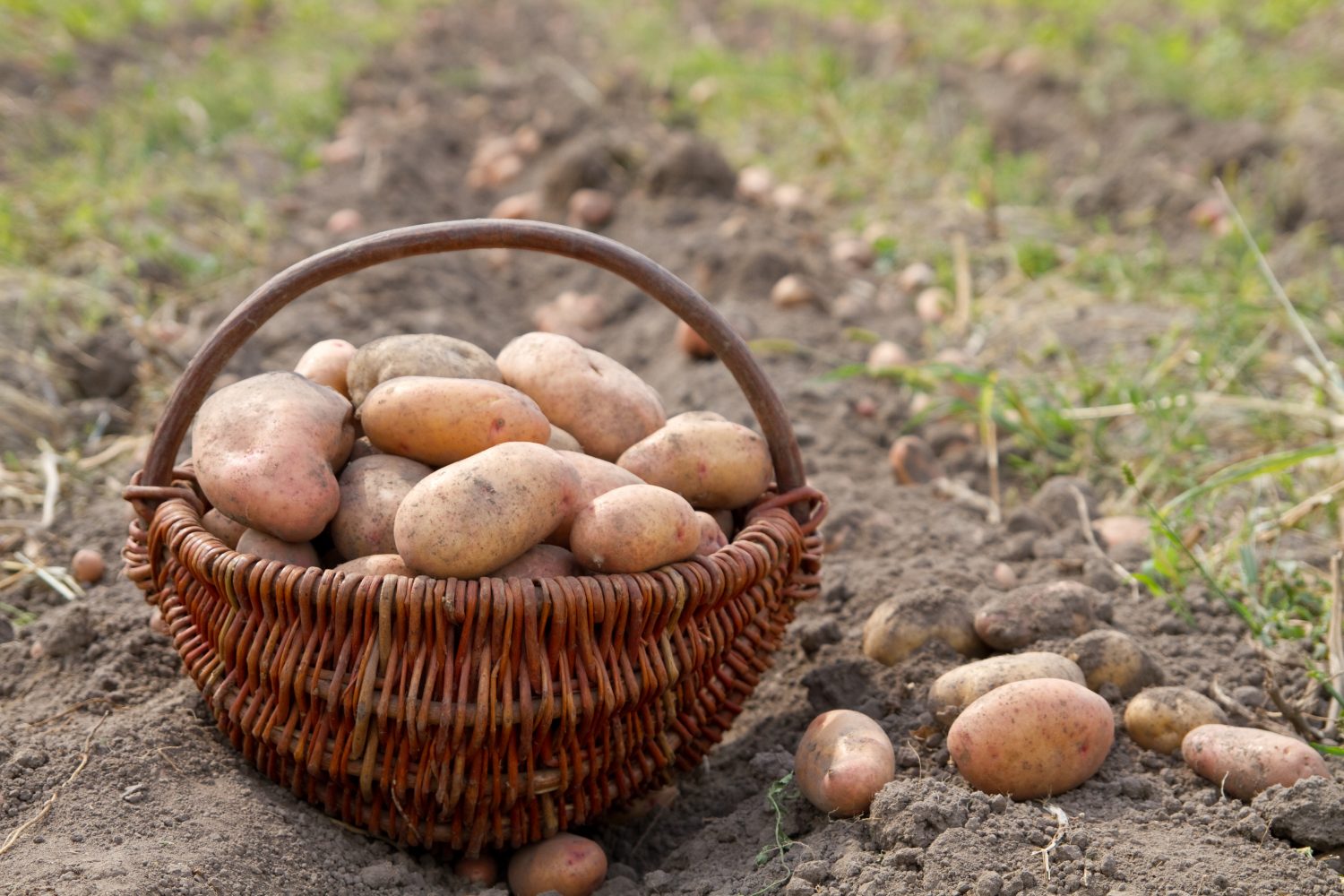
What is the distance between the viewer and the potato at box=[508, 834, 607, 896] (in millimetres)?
1744

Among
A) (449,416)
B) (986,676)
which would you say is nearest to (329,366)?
(449,416)

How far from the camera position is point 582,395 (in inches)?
80.4

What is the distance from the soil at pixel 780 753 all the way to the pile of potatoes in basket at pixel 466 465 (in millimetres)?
394

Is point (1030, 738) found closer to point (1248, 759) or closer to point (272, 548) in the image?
Result: point (1248, 759)

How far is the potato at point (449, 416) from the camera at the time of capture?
1818 mm

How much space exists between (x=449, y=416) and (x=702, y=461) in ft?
1.39

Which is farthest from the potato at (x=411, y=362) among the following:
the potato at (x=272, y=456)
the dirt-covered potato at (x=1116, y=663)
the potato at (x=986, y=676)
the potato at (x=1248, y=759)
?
the potato at (x=1248, y=759)

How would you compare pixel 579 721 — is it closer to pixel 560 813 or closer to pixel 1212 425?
pixel 560 813

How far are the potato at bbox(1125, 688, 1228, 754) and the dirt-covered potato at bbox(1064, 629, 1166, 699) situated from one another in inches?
2.7

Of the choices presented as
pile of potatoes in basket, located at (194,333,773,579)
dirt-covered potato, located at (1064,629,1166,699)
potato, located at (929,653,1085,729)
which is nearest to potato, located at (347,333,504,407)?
pile of potatoes in basket, located at (194,333,773,579)

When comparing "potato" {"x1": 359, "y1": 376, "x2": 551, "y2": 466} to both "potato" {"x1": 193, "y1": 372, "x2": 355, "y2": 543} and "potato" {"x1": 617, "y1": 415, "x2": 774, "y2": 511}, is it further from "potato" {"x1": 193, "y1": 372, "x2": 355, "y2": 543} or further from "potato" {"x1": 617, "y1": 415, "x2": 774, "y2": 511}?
"potato" {"x1": 617, "y1": 415, "x2": 774, "y2": 511}

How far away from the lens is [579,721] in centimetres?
167

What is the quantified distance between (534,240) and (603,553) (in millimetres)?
535

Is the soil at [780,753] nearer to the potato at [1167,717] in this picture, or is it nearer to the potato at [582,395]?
the potato at [1167,717]
